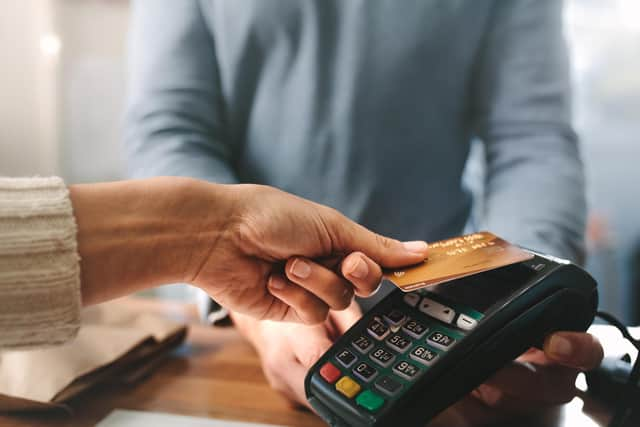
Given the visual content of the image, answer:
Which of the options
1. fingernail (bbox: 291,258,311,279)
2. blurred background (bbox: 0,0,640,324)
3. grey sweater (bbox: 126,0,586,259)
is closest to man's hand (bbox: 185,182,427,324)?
fingernail (bbox: 291,258,311,279)

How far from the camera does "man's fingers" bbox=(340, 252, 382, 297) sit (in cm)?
34

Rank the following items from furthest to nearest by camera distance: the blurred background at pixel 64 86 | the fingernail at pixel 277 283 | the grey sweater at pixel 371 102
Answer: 1. the blurred background at pixel 64 86
2. the grey sweater at pixel 371 102
3. the fingernail at pixel 277 283

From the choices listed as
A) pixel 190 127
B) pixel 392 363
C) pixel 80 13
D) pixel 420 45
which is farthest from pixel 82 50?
pixel 392 363

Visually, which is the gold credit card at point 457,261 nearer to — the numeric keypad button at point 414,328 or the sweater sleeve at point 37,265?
the numeric keypad button at point 414,328

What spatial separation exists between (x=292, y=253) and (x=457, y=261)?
0.11 meters

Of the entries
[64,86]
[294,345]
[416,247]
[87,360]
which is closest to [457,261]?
[416,247]

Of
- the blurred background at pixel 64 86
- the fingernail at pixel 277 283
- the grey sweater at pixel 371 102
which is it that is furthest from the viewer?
the blurred background at pixel 64 86

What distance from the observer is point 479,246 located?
0.34 metres

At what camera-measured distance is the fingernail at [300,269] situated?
0.36 m

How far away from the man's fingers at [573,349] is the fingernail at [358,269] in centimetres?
11

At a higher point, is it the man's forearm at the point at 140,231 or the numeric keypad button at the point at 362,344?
the man's forearm at the point at 140,231

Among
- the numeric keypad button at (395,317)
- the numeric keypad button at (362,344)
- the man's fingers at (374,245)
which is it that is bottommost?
the numeric keypad button at (362,344)

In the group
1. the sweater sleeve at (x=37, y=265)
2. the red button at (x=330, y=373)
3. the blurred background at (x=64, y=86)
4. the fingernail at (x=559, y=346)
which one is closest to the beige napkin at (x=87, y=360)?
the sweater sleeve at (x=37, y=265)

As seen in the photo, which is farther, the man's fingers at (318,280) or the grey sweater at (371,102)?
the grey sweater at (371,102)
